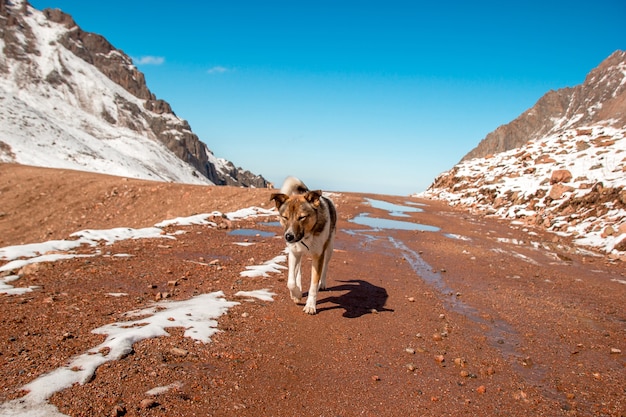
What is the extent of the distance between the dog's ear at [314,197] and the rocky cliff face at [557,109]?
527 ft

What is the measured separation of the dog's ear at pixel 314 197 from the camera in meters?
7.20

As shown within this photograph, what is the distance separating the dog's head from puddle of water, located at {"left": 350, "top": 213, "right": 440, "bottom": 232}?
13396mm

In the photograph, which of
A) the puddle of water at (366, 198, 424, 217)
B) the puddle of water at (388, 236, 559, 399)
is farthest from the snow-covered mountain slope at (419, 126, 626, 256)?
the puddle of water at (388, 236, 559, 399)

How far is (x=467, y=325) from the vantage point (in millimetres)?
7113

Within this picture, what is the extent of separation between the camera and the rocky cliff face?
146m

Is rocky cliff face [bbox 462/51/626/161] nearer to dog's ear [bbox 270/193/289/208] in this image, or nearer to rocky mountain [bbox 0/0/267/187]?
rocky mountain [bbox 0/0/267/187]

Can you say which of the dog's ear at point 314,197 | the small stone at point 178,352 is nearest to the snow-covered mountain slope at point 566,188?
the dog's ear at point 314,197

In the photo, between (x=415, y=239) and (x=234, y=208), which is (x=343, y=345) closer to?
(x=415, y=239)

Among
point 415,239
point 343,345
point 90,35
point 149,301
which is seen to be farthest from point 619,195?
point 90,35

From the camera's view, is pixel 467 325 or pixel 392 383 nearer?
pixel 392 383

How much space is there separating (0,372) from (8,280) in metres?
4.53

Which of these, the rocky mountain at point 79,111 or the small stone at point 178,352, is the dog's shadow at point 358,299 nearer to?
the small stone at point 178,352

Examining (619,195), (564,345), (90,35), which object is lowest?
(564,345)

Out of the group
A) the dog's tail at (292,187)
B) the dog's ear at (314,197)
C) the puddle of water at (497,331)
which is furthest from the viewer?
the dog's tail at (292,187)
